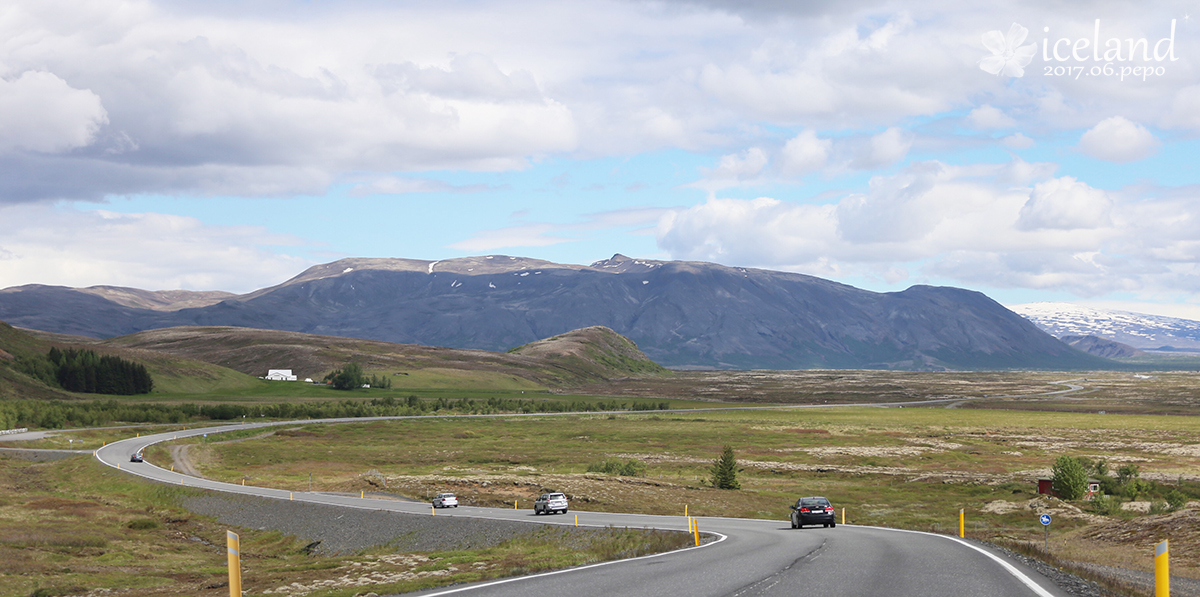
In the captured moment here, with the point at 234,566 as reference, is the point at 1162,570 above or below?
above

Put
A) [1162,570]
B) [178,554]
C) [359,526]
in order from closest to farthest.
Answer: [1162,570] < [178,554] < [359,526]

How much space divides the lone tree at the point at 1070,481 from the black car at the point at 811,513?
3196 cm

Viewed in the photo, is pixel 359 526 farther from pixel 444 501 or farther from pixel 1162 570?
pixel 1162 570

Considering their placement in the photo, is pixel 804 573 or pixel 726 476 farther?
pixel 726 476

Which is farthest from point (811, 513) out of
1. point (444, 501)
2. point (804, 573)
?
point (444, 501)

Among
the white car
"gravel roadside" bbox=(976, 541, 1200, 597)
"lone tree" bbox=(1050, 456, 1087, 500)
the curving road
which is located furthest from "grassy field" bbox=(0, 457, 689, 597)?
"lone tree" bbox=(1050, 456, 1087, 500)

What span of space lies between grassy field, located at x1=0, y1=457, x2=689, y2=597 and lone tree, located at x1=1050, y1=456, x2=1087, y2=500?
142 ft

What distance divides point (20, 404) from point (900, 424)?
142m

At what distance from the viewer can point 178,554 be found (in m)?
48.1

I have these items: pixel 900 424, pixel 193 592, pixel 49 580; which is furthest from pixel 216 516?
pixel 900 424

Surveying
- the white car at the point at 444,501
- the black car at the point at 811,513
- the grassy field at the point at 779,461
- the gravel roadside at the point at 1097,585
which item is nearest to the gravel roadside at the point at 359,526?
the white car at the point at 444,501

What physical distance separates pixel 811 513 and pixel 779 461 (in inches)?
2161

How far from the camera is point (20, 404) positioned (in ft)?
447

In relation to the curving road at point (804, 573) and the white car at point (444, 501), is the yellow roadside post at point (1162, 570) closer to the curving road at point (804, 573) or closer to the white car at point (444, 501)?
the curving road at point (804, 573)
